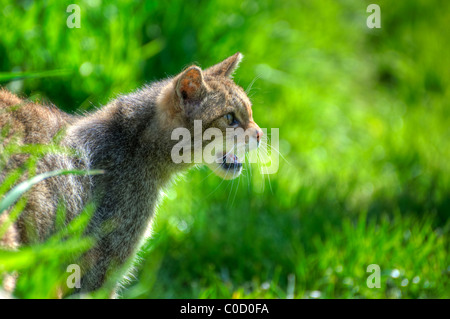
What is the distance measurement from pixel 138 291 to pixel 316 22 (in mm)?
5675

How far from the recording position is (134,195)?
11.8 feet

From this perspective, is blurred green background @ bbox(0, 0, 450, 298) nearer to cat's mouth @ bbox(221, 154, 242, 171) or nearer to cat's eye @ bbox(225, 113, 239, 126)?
cat's mouth @ bbox(221, 154, 242, 171)

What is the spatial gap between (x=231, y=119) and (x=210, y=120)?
0.52 feet

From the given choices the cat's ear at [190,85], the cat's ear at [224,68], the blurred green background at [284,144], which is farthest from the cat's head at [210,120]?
the blurred green background at [284,144]

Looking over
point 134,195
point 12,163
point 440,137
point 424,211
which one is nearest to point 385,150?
point 440,137

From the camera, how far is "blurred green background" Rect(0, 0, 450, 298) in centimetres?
436

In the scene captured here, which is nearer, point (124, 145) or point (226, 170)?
point (124, 145)

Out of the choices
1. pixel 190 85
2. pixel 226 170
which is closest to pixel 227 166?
pixel 226 170

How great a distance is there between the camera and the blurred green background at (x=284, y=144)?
171 inches

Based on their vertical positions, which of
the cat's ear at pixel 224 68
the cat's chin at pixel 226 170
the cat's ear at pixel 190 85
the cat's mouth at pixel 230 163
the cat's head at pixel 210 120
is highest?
the cat's ear at pixel 224 68

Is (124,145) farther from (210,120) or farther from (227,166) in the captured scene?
(227,166)

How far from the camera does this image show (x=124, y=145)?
12.1ft

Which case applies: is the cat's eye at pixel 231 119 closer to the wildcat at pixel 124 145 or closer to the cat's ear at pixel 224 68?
the wildcat at pixel 124 145
